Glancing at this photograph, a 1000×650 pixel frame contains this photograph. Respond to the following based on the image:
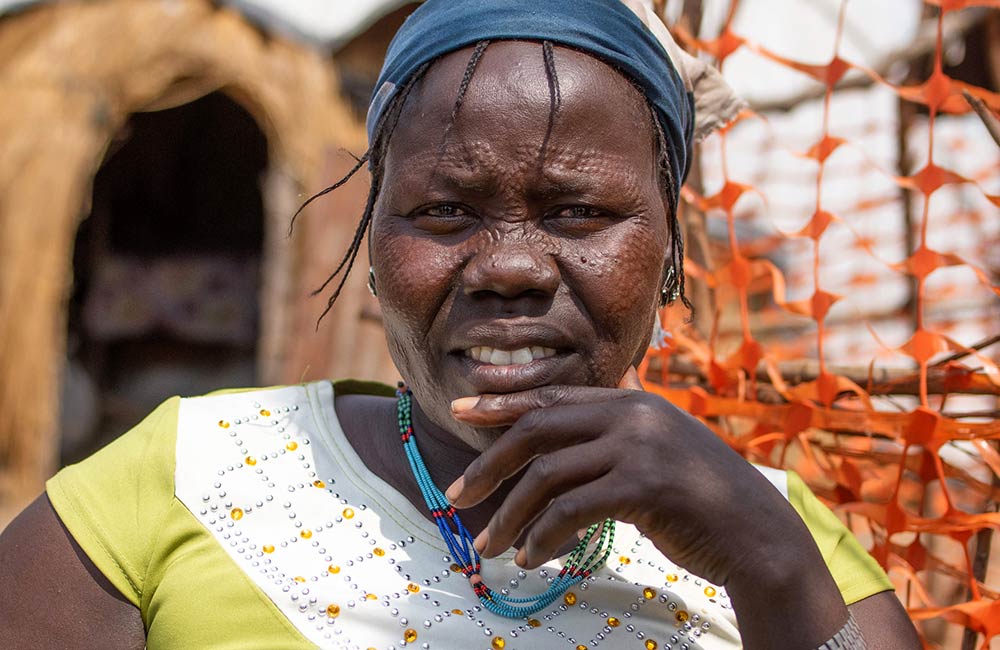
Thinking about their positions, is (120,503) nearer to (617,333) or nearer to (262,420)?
(262,420)

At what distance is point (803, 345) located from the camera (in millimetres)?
5051

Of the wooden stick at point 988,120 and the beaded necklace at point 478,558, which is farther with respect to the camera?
the wooden stick at point 988,120

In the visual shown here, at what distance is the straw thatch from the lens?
581 cm

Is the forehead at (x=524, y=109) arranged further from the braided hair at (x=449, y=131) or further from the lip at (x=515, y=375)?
the lip at (x=515, y=375)

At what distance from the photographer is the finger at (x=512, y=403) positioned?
1.34 metres

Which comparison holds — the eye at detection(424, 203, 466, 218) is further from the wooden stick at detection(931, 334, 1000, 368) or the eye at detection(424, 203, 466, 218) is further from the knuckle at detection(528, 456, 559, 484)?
the wooden stick at detection(931, 334, 1000, 368)

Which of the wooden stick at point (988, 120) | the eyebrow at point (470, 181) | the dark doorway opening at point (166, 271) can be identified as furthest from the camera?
the dark doorway opening at point (166, 271)

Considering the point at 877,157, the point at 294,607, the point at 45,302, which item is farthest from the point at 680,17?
the point at 45,302

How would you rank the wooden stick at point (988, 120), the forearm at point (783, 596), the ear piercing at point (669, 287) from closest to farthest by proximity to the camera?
the forearm at point (783, 596)
the ear piercing at point (669, 287)
the wooden stick at point (988, 120)

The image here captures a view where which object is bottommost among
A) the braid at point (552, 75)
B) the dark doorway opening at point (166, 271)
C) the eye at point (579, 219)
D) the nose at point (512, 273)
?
the dark doorway opening at point (166, 271)

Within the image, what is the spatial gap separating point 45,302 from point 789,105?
4.34 meters

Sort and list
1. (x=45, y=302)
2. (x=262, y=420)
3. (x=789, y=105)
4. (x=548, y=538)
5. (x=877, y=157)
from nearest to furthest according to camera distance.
→ 1. (x=548, y=538)
2. (x=262, y=420)
3. (x=789, y=105)
4. (x=877, y=157)
5. (x=45, y=302)

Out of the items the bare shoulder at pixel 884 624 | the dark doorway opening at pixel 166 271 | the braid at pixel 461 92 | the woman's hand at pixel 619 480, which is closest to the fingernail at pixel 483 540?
the woman's hand at pixel 619 480

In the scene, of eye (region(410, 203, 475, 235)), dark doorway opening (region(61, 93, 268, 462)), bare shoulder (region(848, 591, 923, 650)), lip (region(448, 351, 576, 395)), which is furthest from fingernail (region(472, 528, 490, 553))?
dark doorway opening (region(61, 93, 268, 462))
